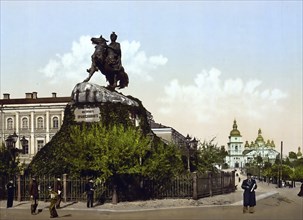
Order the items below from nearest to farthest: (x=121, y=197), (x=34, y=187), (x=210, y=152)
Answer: (x=34, y=187) < (x=121, y=197) < (x=210, y=152)

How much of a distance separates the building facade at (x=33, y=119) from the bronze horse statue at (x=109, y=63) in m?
43.8

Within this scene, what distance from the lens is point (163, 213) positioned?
19875 mm

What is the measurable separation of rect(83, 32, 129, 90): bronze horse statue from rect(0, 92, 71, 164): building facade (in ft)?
144

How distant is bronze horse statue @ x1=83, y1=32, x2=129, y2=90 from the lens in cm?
2752

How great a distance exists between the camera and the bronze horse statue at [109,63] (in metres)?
27.5

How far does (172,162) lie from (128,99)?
12.3 ft

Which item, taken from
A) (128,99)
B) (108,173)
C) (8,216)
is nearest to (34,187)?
(8,216)

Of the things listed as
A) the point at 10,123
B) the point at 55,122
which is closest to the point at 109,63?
the point at 55,122

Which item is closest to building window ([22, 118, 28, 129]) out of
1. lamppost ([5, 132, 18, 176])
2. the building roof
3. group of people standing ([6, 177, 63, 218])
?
the building roof

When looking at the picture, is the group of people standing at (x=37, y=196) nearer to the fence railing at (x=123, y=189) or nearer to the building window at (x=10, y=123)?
the fence railing at (x=123, y=189)

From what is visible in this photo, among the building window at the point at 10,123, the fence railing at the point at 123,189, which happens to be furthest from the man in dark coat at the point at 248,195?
the building window at the point at 10,123

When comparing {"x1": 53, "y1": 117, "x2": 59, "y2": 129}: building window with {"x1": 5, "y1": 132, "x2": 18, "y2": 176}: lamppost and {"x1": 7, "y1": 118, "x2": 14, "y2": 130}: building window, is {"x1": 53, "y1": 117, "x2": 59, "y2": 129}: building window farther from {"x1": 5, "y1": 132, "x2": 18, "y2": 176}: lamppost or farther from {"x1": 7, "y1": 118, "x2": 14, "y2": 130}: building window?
{"x1": 5, "y1": 132, "x2": 18, "y2": 176}: lamppost

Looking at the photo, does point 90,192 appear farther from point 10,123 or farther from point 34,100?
point 34,100

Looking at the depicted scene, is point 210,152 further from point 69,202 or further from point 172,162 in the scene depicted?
point 69,202
